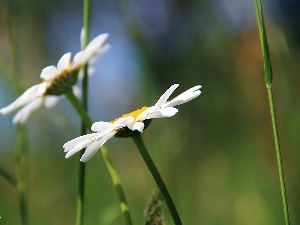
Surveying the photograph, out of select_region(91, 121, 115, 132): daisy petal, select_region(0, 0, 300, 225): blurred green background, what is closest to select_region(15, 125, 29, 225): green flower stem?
select_region(0, 0, 300, 225): blurred green background

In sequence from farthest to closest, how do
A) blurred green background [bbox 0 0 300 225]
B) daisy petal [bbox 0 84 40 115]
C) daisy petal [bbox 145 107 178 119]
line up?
blurred green background [bbox 0 0 300 225], daisy petal [bbox 0 84 40 115], daisy petal [bbox 145 107 178 119]

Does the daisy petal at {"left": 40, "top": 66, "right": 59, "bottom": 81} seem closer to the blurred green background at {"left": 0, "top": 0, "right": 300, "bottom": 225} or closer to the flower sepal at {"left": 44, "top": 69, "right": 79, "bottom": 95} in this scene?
the flower sepal at {"left": 44, "top": 69, "right": 79, "bottom": 95}

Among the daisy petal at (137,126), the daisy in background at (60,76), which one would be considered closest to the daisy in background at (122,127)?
the daisy petal at (137,126)

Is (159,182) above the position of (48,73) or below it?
below

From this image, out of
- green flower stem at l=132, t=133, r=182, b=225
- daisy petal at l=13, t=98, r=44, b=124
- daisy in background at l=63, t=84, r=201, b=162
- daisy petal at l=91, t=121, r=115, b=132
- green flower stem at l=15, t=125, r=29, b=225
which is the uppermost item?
daisy petal at l=13, t=98, r=44, b=124

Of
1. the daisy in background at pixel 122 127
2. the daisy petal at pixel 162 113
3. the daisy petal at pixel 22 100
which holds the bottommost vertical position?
the daisy petal at pixel 162 113

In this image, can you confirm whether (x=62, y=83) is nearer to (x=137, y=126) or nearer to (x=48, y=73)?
(x=48, y=73)

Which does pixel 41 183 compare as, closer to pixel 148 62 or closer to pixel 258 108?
pixel 258 108

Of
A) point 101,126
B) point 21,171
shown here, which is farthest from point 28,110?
point 101,126

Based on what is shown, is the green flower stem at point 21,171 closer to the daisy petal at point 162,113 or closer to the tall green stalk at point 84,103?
the tall green stalk at point 84,103
